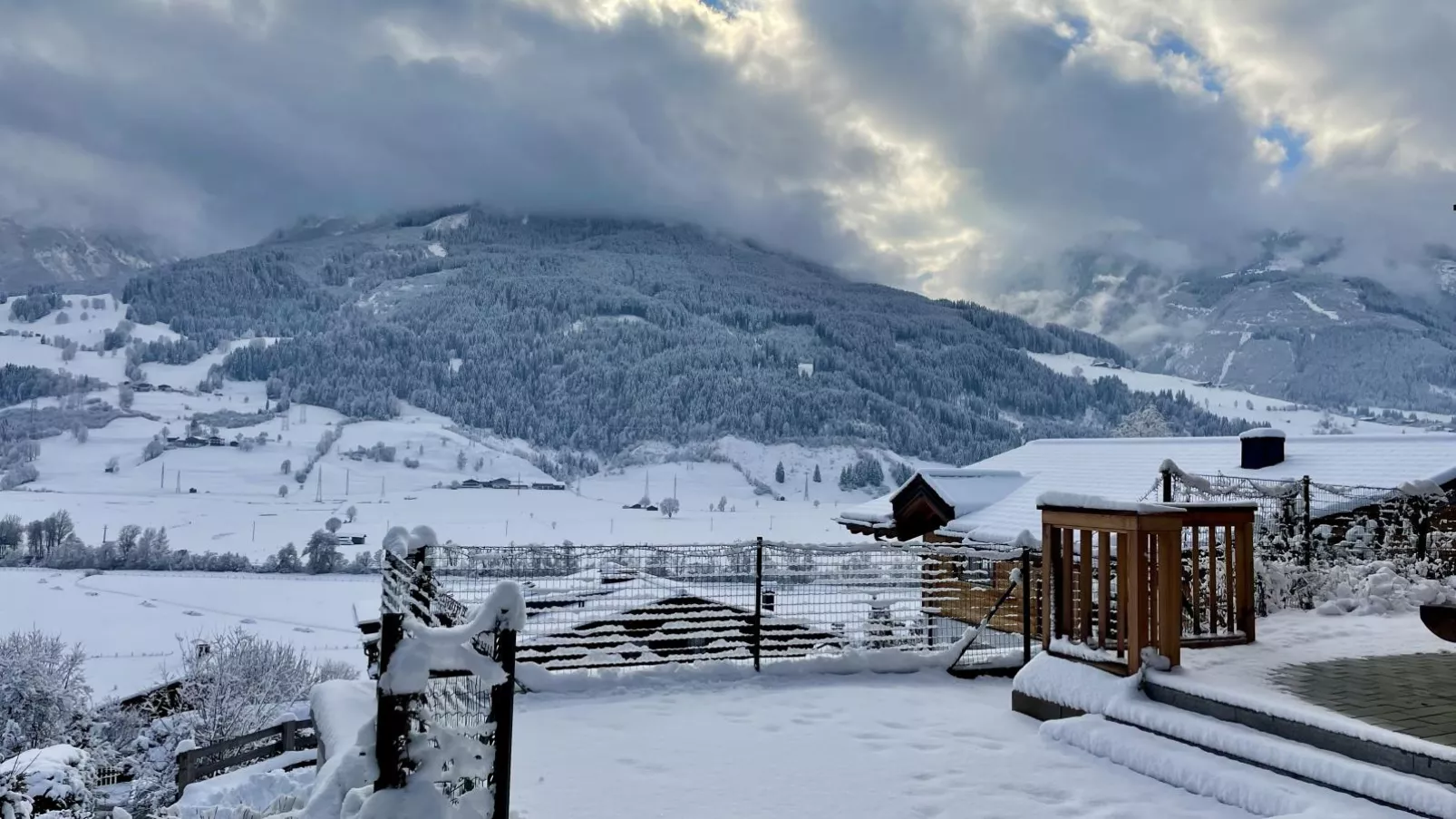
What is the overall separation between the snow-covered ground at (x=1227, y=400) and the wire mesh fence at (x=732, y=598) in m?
93.7

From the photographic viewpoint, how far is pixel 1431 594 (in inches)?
350

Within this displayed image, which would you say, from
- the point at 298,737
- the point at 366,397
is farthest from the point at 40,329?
the point at 298,737

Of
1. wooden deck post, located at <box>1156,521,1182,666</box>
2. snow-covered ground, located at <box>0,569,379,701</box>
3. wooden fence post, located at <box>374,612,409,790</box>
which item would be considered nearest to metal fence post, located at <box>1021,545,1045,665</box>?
wooden deck post, located at <box>1156,521,1182,666</box>

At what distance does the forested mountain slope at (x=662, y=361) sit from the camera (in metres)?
130

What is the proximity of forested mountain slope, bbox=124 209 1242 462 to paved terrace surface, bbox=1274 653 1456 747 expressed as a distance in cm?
10320

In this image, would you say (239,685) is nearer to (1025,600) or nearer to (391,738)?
(1025,600)

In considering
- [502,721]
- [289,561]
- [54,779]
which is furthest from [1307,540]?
[289,561]

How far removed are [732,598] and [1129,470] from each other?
12.8 m

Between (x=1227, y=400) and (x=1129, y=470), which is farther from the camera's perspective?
(x=1227, y=400)

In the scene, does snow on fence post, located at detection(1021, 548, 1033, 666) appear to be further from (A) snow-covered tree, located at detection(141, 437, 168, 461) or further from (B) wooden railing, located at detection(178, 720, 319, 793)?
(A) snow-covered tree, located at detection(141, 437, 168, 461)

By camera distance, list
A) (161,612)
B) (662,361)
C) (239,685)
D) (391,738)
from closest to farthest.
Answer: (391,738) < (239,685) < (161,612) < (662,361)

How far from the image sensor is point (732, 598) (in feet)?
26.6

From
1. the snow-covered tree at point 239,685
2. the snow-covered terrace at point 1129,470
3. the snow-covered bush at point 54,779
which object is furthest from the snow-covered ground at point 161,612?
the snow-covered terrace at point 1129,470

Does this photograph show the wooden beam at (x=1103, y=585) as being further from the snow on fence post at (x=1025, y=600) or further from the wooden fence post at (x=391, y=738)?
the wooden fence post at (x=391, y=738)
